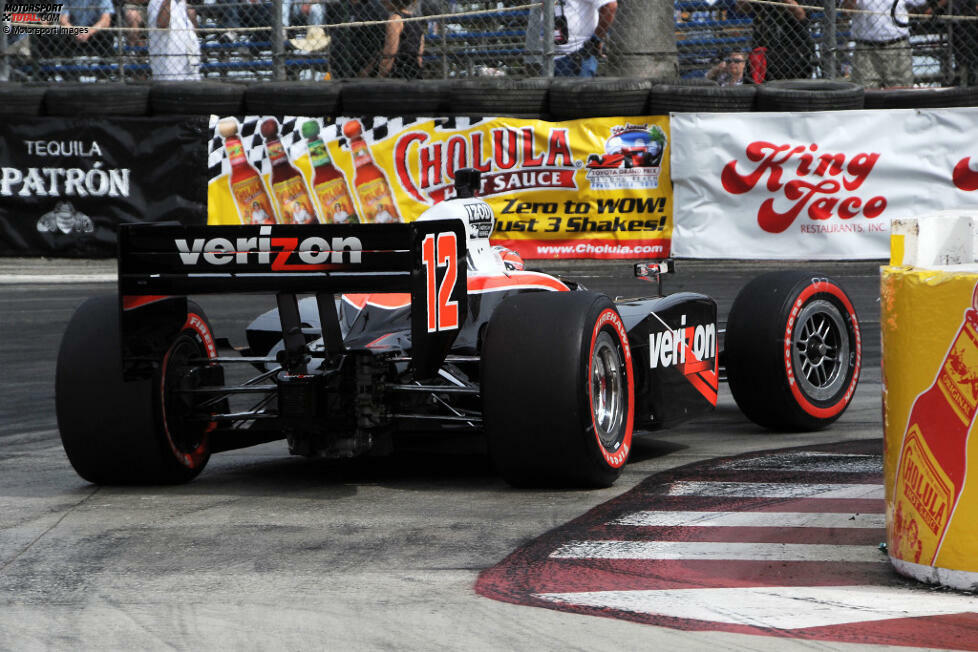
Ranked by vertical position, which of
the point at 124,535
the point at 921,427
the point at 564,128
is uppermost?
the point at 564,128

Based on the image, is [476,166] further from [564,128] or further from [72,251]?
[72,251]

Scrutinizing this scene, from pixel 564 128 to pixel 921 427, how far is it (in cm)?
1027

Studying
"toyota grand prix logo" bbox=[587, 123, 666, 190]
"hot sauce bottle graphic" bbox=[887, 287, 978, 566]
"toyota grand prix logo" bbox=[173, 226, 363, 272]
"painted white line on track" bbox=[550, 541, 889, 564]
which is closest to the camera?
"hot sauce bottle graphic" bbox=[887, 287, 978, 566]

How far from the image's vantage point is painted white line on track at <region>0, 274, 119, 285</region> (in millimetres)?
14617

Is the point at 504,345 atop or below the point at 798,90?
below

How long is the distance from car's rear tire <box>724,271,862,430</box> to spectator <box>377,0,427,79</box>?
779cm

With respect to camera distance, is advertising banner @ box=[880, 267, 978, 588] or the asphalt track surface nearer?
the asphalt track surface

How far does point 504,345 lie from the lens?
5.74 m

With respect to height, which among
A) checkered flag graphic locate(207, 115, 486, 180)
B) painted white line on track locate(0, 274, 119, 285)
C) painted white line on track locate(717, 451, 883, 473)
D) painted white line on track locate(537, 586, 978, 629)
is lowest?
painted white line on track locate(717, 451, 883, 473)

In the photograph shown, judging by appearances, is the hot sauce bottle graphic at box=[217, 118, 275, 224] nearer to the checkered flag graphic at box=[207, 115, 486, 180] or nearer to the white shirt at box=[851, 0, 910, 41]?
the checkered flag graphic at box=[207, 115, 486, 180]

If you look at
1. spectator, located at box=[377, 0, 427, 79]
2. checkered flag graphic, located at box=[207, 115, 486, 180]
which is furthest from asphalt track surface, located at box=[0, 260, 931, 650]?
spectator, located at box=[377, 0, 427, 79]

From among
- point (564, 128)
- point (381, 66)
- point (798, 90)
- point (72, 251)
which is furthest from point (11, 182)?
point (798, 90)

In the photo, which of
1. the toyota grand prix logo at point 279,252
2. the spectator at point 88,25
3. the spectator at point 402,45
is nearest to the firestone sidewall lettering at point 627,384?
the toyota grand prix logo at point 279,252

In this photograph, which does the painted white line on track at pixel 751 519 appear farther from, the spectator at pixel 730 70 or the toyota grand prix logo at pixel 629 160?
the spectator at pixel 730 70
